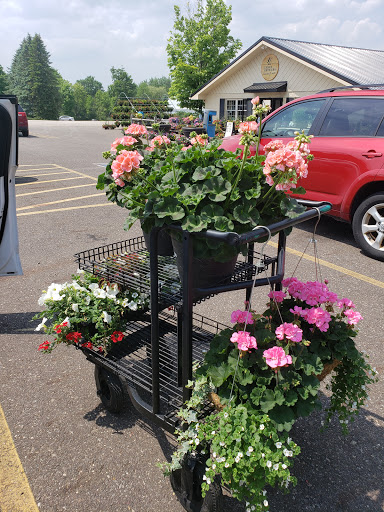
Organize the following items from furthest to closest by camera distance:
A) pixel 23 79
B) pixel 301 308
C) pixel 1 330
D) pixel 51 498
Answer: pixel 23 79 < pixel 1 330 < pixel 51 498 < pixel 301 308

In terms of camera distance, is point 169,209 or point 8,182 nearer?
point 169,209

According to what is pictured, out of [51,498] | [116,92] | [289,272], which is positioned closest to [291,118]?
[289,272]

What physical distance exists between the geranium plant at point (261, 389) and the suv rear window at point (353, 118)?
421 cm

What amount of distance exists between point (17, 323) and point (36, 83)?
8200 cm

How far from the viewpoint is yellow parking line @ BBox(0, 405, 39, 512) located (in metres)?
2.13

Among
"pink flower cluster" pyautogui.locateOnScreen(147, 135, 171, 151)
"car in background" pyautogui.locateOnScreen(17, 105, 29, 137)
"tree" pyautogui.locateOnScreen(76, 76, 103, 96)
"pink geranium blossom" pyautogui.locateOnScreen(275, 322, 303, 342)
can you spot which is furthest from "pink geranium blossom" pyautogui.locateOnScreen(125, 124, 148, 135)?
"tree" pyautogui.locateOnScreen(76, 76, 103, 96)

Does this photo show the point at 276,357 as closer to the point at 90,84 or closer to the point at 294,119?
the point at 294,119

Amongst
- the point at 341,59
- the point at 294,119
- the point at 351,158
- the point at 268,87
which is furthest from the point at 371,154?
the point at 268,87

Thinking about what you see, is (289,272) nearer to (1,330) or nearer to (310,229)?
(310,229)

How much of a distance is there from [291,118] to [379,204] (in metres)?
1.98

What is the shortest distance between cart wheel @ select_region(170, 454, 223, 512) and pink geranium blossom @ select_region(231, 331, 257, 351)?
0.63m

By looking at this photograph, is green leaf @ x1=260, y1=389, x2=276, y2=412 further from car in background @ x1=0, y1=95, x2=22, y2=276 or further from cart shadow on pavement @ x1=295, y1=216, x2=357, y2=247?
cart shadow on pavement @ x1=295, y1=216, x2=357, y2=247

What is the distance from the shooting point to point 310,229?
6.72 meters

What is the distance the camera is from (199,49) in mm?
32969
